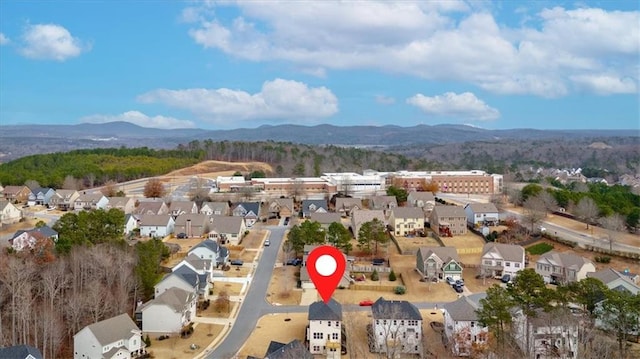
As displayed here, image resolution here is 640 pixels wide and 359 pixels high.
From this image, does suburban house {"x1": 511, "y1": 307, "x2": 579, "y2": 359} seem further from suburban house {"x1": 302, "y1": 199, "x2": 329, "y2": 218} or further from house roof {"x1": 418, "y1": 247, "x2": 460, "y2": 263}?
suburban house {"x1": 302, "y1": 199, "x2": 329, "y2": 218}

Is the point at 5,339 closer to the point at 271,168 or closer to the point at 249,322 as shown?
the point at 249,322

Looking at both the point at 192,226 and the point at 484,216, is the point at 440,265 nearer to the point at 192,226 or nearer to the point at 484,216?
the point at 484,216

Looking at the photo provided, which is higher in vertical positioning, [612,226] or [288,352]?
[612,226]

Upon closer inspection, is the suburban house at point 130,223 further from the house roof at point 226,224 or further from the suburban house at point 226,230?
the house roof at point 226,224

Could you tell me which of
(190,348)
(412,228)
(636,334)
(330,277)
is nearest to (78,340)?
(190,348)

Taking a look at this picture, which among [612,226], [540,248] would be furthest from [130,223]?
[612,226]

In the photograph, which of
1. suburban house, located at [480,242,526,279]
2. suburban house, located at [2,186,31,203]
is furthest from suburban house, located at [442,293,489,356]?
suburban house, located at [2,186,31,203]
